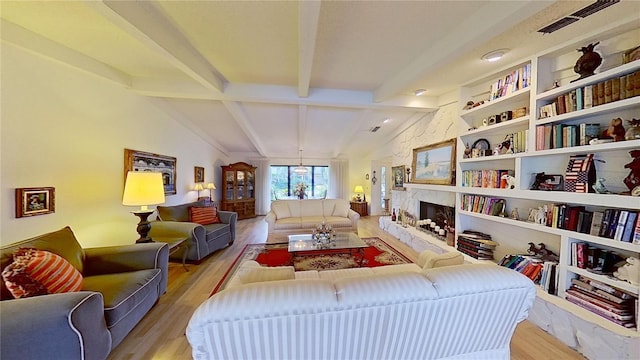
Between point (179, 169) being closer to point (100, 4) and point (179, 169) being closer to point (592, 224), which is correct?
point (100, 4)

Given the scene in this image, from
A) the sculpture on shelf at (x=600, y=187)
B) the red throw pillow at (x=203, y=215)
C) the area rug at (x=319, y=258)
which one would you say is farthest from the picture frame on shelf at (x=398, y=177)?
the red throw pillow at (x=203, y=215)

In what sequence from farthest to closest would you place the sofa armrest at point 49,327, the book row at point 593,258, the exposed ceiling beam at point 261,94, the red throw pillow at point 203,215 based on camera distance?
the red throw pillow at point 203,215, the exposed ceiling beam at point 261,94, the book row at point 593,258, the sofa armrest at point 49,327

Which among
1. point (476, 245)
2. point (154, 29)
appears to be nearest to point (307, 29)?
point (154, 29)

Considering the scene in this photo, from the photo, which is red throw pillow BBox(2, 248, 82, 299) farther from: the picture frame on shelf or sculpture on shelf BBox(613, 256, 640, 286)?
the picture frame on shelf

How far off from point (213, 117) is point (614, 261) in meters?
5.59

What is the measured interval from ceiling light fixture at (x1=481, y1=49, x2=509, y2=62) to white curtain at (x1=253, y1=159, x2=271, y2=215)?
22.1 feet

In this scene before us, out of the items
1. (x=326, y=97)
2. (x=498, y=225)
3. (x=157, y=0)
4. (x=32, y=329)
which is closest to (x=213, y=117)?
(x=326, y=97)

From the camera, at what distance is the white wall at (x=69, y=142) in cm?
189

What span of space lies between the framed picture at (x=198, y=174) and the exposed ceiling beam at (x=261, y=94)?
2.59 m

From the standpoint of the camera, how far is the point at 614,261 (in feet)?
6.25

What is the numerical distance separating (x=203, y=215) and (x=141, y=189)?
1.77 metres

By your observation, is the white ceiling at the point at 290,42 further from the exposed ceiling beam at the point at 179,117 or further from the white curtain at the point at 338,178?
the white curtain at the point at 338,178

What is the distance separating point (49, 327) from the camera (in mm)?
1276

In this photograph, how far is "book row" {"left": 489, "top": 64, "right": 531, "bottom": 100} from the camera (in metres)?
2.45
